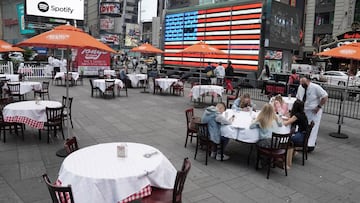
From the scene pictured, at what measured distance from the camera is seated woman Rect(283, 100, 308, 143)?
6363 mm

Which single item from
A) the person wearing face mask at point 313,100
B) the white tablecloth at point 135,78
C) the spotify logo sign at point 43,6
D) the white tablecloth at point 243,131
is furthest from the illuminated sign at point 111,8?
the white tablecloth at point 243,131

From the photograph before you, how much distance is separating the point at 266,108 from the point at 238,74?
14374 mm

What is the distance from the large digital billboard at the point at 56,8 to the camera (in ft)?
115

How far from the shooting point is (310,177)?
5652mm

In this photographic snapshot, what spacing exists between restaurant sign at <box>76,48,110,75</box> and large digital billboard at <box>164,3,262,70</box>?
20.0ft

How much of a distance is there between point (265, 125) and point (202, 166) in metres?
1.56

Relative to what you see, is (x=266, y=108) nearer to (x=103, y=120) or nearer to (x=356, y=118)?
(x=103, y=120)

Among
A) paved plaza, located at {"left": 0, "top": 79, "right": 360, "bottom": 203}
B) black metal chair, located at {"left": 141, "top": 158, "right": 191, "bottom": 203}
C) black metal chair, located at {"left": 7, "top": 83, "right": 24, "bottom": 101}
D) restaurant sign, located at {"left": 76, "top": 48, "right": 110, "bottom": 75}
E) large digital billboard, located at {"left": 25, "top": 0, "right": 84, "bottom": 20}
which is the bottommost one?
paved plaza, located at {"left": 0, "top": 79, "right": 360, "bottom": 203}

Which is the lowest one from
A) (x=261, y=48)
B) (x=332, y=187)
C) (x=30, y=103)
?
(x=332, y=187)

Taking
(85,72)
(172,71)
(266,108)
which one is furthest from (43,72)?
(266,108)

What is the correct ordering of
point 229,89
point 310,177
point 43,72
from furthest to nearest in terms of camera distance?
point 43,72, point 229,89, point 310,177

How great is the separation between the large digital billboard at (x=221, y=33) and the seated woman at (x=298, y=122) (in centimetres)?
1193

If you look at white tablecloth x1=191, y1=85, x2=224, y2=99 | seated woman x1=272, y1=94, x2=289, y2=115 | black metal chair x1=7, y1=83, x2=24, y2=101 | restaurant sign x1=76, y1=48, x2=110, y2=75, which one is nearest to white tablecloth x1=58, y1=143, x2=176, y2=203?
seated woman x1=272, y1=94, x2=289, y2=115

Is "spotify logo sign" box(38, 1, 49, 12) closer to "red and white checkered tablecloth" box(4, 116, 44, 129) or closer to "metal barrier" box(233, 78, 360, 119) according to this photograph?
"metal barrier" box(233, 78, 360, 119)
